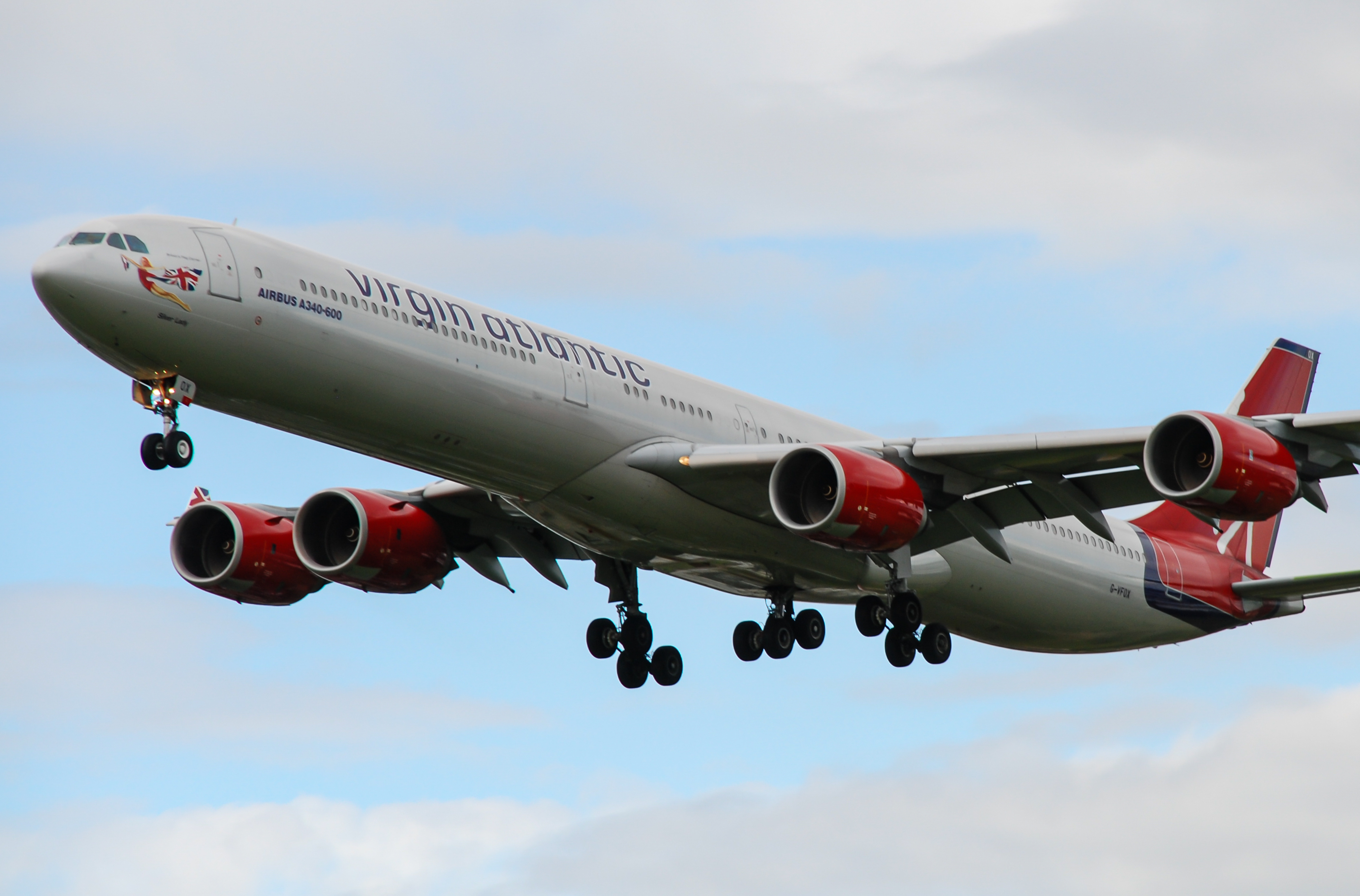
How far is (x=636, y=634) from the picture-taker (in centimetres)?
3678

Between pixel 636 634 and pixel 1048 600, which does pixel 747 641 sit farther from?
pixel 1048 600

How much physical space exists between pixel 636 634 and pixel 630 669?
73cm

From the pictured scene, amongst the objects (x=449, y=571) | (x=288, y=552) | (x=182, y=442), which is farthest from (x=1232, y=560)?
(x=182, y=442)

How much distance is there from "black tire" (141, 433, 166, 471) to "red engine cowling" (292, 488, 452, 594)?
8613 millimetres

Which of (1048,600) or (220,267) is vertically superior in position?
(220,267)

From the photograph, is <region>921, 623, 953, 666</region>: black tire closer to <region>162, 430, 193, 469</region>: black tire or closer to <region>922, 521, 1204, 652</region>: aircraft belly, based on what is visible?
<region>922, 521, 1204, 652</region>: aircraft belly

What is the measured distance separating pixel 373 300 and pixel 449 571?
944cm

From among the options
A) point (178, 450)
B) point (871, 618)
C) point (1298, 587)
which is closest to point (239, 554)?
point (178, 450)

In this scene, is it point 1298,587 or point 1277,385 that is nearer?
point 1298,587

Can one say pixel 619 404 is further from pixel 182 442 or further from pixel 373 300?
pixel 182 442

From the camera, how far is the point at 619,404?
103 ft

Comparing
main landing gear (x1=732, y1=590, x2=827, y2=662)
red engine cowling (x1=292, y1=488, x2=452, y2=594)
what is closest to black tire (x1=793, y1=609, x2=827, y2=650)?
main landing gear (x1=732, y1=590, x2=827, y2=662)

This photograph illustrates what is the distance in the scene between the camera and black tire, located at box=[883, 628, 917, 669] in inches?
1337

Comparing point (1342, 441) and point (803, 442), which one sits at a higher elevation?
point (803, 442)
